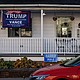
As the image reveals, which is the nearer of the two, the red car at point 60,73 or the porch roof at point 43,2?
the red car at point 60,73

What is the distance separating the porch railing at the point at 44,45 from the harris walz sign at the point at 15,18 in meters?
0.94

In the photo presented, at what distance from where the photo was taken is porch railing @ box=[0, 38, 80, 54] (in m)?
19.7

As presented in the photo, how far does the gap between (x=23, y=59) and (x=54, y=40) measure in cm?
282

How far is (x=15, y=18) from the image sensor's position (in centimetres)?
2017

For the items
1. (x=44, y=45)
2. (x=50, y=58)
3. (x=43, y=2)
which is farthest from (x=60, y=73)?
(x=43, y=2)

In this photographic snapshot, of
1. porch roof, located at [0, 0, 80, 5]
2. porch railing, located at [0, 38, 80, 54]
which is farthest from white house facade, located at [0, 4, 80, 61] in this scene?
porch roof, located at [0, 0, 80, 5]

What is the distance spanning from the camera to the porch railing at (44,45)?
1967cm

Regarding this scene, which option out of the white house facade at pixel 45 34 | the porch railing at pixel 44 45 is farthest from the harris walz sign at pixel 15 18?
the porch railing at pixel 44 45

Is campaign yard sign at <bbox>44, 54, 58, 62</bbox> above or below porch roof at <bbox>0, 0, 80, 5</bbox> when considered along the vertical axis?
below

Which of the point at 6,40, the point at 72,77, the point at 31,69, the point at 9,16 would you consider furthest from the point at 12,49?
the point at 72,77

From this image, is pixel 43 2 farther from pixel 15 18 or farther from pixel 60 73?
pixel 60 73

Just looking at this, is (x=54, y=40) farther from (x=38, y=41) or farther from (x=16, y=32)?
(x=16, y=32)

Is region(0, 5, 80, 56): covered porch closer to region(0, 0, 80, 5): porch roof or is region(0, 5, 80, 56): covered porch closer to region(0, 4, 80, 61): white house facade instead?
region(0, 4, 80, 61): white house facade

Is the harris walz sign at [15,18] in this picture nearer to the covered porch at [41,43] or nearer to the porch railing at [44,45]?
the covered porch at [41,43]
